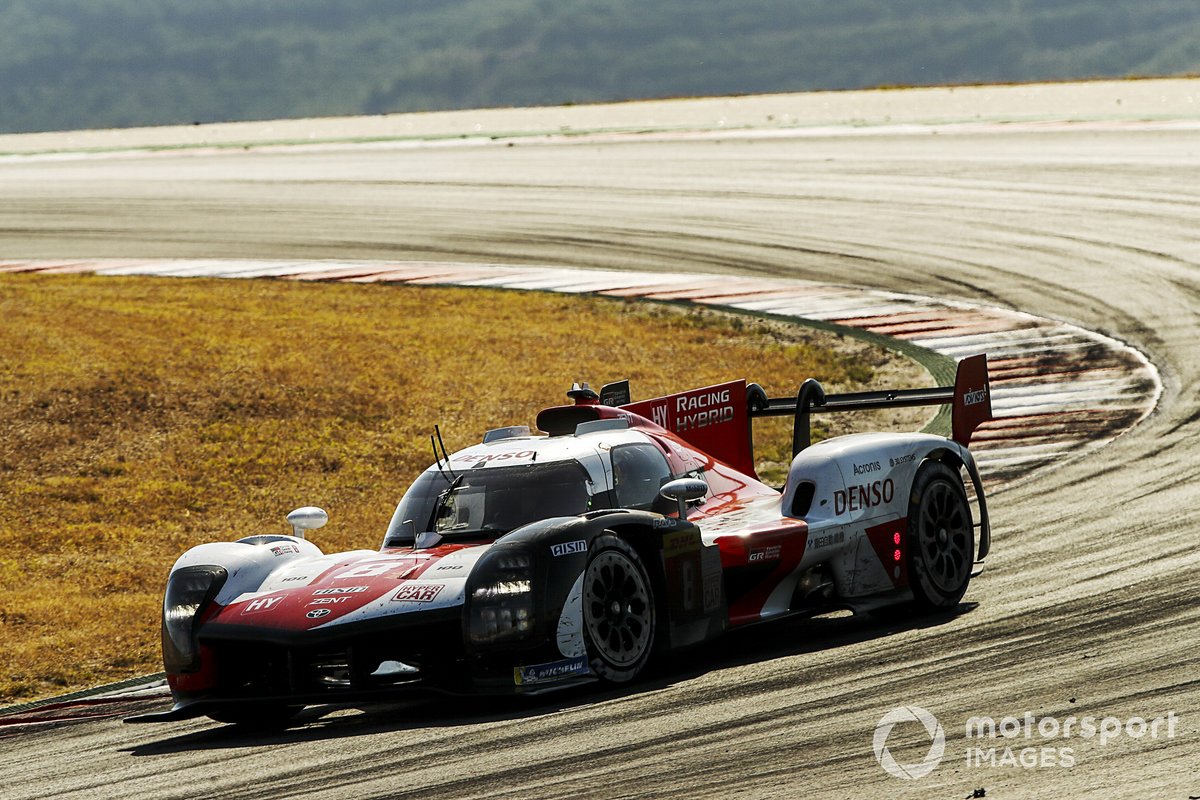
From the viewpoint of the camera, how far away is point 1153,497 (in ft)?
40.1

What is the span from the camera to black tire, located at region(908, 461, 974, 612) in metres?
9.78

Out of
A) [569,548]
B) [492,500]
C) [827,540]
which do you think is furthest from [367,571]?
[827,540]

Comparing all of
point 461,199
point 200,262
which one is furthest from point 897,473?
point 461,199

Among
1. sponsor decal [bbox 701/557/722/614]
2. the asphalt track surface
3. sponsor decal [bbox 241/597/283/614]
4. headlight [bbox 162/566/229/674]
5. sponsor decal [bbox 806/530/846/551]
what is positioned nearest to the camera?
the asphalt track surface

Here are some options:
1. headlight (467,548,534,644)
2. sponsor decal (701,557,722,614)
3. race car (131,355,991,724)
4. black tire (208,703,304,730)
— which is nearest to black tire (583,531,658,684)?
race car (131,355,991,724)

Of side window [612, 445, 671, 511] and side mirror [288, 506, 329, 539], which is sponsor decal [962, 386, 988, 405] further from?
side mirror [288, 506, 329, 539]

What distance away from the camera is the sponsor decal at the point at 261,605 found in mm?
8273

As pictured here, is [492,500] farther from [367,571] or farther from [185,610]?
[185,610]

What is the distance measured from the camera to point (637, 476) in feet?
30.8

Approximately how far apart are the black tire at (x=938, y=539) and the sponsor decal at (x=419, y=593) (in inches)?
127

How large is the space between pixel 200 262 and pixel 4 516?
1296 centimetres

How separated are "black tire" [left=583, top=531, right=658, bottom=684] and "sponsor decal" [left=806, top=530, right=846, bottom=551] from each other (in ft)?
4.92

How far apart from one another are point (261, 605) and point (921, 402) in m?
5.39

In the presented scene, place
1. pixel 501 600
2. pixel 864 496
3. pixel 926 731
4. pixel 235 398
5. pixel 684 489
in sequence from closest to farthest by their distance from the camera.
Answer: pixel 926 731
pixel 501 600
pixel 684 489
pixel 864 496
pixel 235 398
